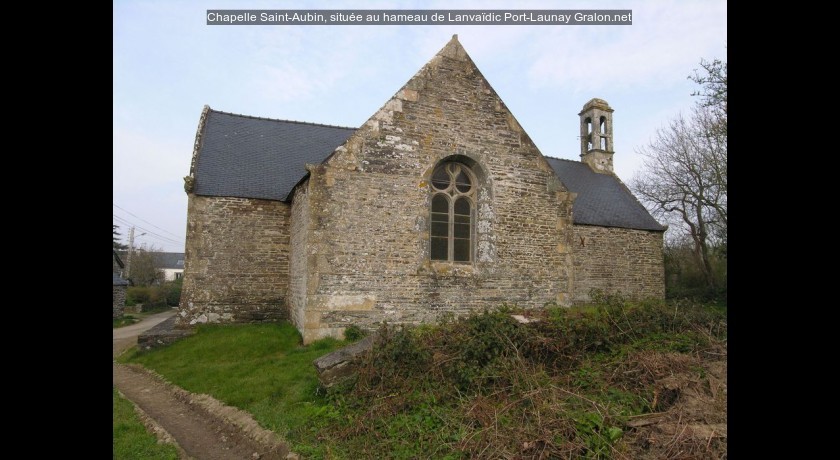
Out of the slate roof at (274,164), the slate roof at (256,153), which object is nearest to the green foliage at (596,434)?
the slate roof at (274,164)

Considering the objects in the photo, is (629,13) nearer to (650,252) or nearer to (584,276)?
(584,276)

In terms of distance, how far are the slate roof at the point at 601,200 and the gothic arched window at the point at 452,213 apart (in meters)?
8.46

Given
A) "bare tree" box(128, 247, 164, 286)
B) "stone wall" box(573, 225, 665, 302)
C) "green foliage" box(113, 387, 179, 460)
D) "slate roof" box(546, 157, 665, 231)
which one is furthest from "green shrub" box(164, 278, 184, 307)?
"green foliage" box(113, 387, 179, 460)

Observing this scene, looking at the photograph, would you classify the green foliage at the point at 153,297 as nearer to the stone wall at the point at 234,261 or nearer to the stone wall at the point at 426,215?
the stone wall at the point at 234,261

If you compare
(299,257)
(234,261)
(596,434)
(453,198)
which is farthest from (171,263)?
(596,434)

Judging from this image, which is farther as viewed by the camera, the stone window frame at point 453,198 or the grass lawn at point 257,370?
the stone window frame at point 453,198

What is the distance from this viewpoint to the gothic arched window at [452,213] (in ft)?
38.5

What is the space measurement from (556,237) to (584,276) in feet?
22.8

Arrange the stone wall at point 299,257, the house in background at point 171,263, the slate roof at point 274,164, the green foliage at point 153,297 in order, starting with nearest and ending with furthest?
the stone wall at point 299,257
the slate roof at point 274,164
the green foliage at point 153,297
the house in background at point 171,263

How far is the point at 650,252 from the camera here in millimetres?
20203

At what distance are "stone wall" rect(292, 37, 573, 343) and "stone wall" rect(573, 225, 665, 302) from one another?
664 cm

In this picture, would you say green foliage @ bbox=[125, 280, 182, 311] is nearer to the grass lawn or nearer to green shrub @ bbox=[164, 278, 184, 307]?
green shrub @ bbox=[164, 278, 184, 307]

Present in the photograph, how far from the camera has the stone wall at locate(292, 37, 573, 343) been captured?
10680mm

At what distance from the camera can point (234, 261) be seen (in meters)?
14.0
